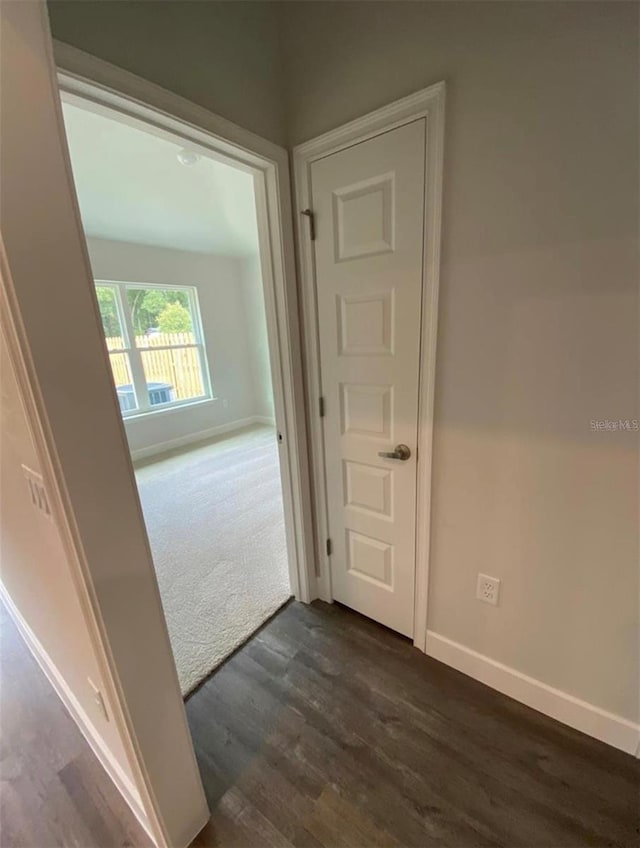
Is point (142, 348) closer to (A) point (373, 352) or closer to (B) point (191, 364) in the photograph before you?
(B) point (191, 364)

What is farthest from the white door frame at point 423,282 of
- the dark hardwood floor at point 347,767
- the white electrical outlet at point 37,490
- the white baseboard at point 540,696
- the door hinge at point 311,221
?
the white electrical outlet at point 37,490

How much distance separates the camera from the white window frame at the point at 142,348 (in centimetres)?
430

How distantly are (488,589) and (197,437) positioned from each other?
4.50 meters

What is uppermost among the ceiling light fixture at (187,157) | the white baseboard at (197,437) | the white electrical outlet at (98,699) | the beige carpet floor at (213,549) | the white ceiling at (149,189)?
the white ceiling at (149,189)

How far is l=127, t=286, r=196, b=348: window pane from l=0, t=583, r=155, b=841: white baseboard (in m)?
3.43

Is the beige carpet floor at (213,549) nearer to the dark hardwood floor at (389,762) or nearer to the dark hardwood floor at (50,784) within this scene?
the dark hardwood floor at (389,762)

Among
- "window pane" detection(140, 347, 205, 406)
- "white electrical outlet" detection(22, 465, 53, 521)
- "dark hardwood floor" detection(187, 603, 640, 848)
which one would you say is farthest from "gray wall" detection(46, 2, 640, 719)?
"window pane" detection(140, 347, 205, 406)

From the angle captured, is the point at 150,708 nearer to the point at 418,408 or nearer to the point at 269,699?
the point at 269,699

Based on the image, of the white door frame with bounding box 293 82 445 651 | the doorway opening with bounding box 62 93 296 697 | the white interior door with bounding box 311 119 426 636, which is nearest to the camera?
the white door frame with bounding box 293 82 445 651

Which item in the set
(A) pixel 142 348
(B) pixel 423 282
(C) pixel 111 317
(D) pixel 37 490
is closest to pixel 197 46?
(B) pixel 423 282

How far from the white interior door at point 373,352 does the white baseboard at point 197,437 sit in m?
3.28

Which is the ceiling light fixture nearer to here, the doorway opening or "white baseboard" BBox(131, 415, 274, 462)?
the doorway opening

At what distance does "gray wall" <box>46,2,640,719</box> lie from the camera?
0.97m

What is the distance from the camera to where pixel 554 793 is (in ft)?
3.86
